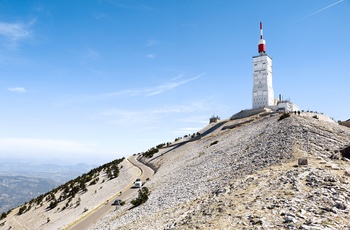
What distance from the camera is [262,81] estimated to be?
3999 inches

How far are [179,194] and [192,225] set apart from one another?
11.6 m

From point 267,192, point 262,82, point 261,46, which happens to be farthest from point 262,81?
point 267,192

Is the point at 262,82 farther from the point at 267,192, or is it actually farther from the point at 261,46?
the point at 267,192

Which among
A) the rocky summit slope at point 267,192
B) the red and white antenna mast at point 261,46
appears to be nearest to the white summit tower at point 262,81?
the red and white antenna mast at point 261,46

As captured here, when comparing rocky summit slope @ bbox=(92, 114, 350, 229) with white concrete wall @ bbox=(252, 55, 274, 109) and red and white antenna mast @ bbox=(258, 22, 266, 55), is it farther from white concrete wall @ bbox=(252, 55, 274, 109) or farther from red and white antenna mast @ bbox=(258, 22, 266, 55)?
red and white antenna mast @ bbox=(258, 22, 266, 55)

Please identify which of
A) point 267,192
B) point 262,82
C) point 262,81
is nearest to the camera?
point 267,192

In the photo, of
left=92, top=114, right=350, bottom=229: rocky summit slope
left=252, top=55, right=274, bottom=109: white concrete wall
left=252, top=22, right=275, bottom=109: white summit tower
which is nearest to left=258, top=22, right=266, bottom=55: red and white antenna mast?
left=252, top=22, right=275, bottom=109: white summit tower

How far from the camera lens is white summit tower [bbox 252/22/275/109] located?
99.4 meters

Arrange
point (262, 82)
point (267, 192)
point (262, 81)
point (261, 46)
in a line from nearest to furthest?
point (267, 192) → point (262, 82) → point (262, 81) → point (261, 46)

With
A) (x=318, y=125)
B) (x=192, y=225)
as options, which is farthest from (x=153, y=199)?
(x=318, y=125)

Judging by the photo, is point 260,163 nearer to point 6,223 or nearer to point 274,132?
point 274,132

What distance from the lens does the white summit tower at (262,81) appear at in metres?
99.4

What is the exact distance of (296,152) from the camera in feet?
100

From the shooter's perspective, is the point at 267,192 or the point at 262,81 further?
the point at 262,81
